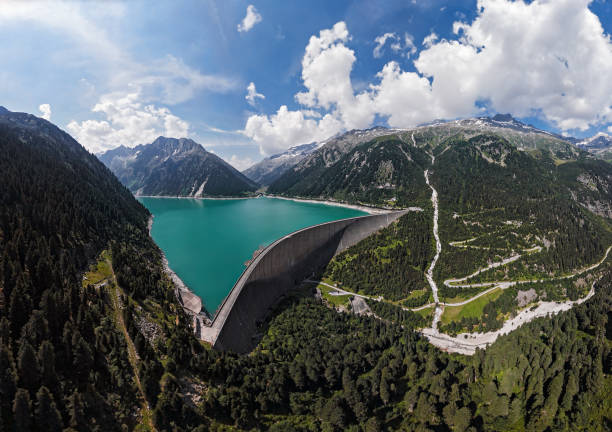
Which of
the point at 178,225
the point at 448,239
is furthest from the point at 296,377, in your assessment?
the point at 178,225

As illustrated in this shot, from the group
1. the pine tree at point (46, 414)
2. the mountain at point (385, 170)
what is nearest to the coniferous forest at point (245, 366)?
the pine tree at point (46, 414)

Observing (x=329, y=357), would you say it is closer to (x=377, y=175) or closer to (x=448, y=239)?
(x=448, y=239)

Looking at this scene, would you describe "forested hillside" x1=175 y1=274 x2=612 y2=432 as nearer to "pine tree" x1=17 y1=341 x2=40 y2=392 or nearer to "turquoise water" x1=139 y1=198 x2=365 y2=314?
"pine tree" x1=17 y1=341 x2=40 y2=392

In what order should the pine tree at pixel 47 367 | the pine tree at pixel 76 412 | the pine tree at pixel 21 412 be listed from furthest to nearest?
the pine tree at pixel 47 367 → the pine tree at pixel 76 412 → the pine tree at pixel 21 412

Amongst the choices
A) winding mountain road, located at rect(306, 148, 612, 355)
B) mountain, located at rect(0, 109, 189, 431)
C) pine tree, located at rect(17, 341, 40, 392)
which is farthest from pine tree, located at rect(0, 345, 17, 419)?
winding mountain road, located at rect(306, 148, 612, 355)

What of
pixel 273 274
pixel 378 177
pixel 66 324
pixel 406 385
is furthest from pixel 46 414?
pixel 378 177

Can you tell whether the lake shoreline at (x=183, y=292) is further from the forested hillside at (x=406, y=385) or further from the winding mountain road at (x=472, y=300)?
the winding mountain road at (x=472, y=300)
